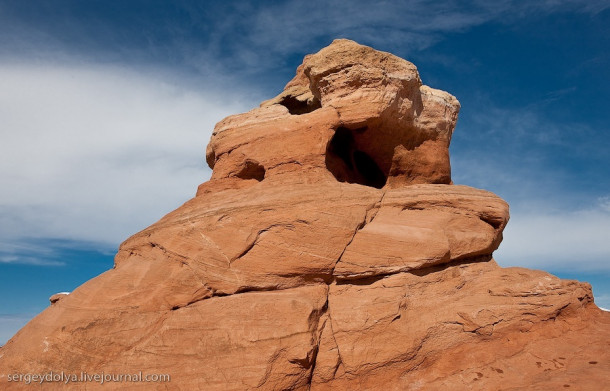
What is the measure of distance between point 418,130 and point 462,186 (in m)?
2.19

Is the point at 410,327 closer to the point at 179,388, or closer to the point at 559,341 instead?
the point at 559,341

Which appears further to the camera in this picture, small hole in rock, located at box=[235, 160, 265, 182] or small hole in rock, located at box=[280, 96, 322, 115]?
small hole in rock, located at box=[280, 96, 322, 115]

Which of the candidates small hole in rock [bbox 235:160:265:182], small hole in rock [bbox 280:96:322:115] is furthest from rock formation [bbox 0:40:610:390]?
small hole in rock [bbox 280:96:322:115]

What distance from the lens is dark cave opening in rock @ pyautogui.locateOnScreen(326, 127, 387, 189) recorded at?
12570mm

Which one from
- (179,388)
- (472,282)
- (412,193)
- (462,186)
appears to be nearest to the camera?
(179,388)

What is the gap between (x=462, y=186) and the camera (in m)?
11.9

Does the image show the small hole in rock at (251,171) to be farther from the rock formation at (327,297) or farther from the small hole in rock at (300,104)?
the small hole in rock at (300,104)

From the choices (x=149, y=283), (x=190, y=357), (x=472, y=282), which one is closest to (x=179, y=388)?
(x=190, y=357)

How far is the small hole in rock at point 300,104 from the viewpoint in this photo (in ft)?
48.2

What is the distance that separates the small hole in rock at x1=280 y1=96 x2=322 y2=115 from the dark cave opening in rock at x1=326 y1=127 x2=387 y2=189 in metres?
2.17

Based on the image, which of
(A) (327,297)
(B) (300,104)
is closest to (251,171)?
(B) (300,104)

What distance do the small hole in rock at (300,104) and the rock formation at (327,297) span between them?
2.70 m

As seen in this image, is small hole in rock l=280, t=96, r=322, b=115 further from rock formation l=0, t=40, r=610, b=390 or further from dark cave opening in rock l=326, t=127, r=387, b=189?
rock formation l=0, t=40, r=610, b=390

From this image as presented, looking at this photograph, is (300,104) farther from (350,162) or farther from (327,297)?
(327,297)
